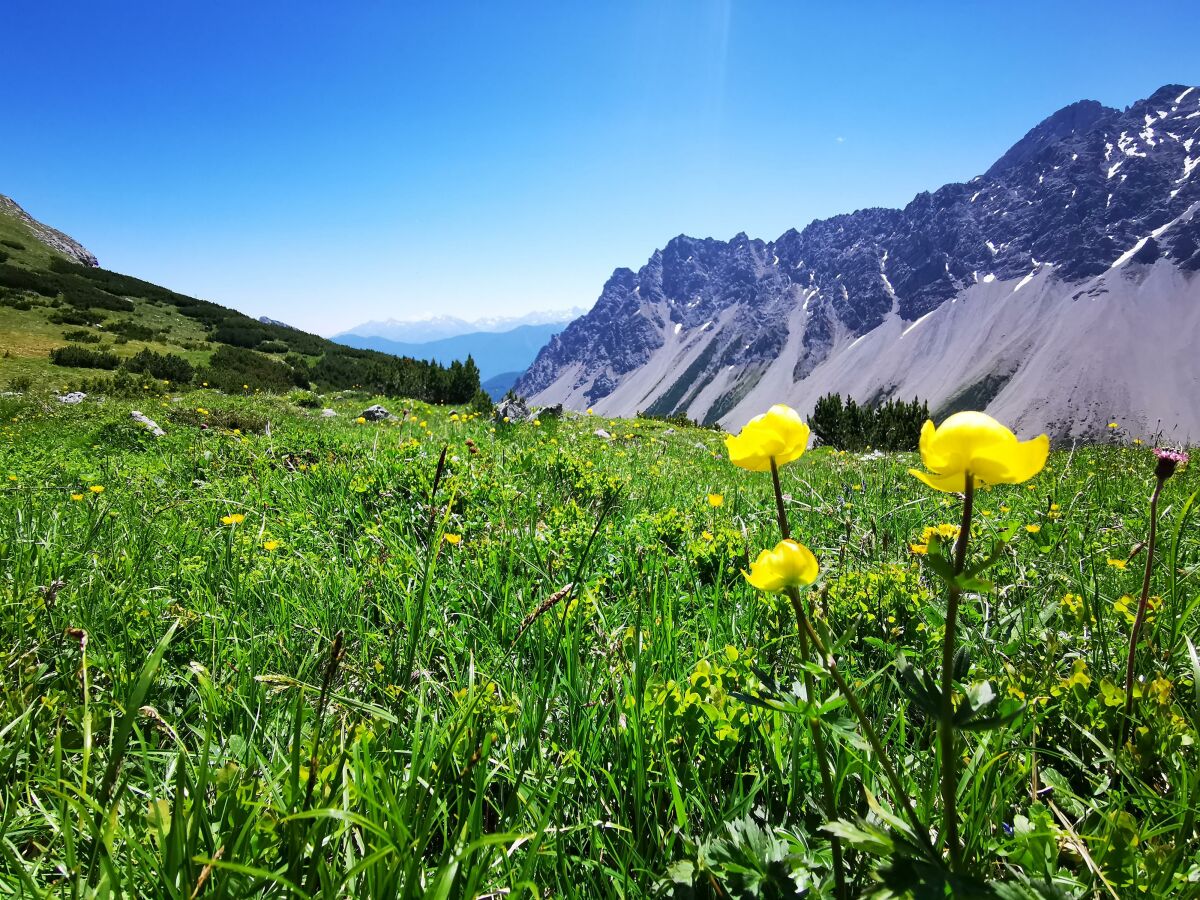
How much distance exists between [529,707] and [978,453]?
1505 mm

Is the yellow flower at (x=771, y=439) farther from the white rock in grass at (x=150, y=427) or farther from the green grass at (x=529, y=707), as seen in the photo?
the white rock in grass at (x=150, y=427)

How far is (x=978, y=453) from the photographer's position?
1061 millimetres

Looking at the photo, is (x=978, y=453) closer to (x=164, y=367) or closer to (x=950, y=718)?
(x=950, y=718)

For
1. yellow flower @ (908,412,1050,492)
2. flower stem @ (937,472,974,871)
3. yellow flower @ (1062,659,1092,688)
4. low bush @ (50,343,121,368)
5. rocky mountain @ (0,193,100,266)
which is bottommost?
low bush @ (50,343,121,368)

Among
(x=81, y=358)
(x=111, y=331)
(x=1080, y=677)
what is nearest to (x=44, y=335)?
(x=111, y=331)

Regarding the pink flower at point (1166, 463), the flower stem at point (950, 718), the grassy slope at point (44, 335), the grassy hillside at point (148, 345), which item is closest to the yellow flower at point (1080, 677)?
the pink flower at point (1166, 463)

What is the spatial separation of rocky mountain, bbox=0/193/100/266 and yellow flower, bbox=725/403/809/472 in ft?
246

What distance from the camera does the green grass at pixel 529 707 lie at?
1256 mm

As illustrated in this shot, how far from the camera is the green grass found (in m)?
1.26

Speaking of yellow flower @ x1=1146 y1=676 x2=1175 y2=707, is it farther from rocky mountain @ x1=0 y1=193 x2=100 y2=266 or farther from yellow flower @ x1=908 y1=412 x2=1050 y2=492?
rocky mountain @ x1=0 y1=193 x2=100 y2=266

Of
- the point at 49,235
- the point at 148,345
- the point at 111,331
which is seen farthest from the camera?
the point at 49,235

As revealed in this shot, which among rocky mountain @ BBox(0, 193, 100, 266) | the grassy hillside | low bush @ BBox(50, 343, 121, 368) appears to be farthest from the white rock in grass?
rocky mountain @ BBox(0, 193, 100, 266)

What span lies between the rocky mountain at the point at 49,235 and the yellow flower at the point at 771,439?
7495 centimetres

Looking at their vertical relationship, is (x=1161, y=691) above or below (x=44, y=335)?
above
